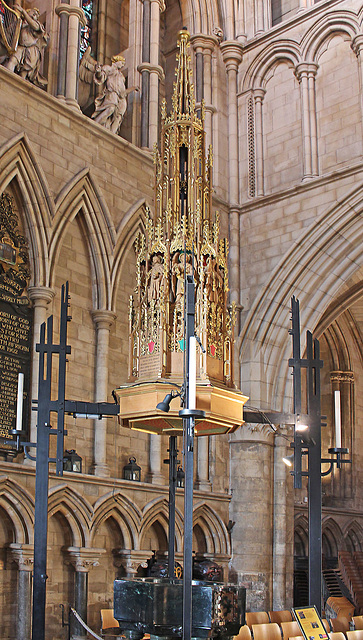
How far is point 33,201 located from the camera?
366 inches

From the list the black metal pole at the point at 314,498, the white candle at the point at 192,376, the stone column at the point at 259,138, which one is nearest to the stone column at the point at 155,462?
the stone column at the point at 259,138

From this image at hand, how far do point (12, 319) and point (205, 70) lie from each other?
5.93m

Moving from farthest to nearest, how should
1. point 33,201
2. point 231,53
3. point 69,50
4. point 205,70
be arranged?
point 231,53, point 205,70, point 69,50, point 33,201

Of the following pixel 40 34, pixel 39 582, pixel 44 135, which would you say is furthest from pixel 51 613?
pixel 40 34

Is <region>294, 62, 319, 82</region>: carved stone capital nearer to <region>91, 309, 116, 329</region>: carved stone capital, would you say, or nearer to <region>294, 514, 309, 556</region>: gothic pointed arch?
<region>91, 309, 116, 329</region>: carved stone capital

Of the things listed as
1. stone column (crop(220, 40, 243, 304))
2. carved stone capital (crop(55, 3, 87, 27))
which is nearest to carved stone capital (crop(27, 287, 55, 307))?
stone column (crop(220, 40, 243, 304))

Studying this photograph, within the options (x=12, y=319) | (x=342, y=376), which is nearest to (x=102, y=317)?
(x=12, y=319)

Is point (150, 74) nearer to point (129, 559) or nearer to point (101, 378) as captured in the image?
point (101, 378)

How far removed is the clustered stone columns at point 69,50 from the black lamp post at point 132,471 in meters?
4.55

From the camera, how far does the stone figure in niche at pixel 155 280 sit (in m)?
5.71

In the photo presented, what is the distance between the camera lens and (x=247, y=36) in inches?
513

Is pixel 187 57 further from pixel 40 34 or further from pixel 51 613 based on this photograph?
pixel 51 613

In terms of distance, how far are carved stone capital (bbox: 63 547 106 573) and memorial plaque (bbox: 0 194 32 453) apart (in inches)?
57.0

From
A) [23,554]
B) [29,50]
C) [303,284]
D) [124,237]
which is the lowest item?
[23,554]
